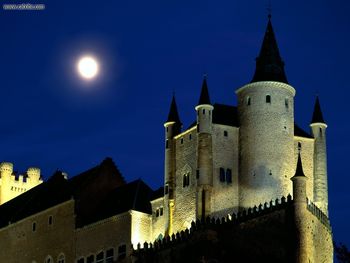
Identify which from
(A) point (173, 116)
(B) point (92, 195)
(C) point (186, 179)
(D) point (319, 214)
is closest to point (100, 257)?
(B) point (92, 195)

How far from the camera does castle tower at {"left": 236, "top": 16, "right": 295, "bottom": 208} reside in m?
88.6

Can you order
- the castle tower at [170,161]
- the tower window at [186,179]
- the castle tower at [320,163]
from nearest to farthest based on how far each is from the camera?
the castle tower at [320,163], the tower window at [186,179], the castle tower at [170,161]

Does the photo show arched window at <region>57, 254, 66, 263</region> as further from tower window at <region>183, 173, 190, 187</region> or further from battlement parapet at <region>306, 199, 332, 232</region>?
battlement parapet at <region>306, 199, 332, 232</region>

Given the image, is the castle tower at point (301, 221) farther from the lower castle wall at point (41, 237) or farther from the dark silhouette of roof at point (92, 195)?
the lower castle wall at point (41, 237)

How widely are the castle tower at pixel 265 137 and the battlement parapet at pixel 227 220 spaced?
6.62 ft

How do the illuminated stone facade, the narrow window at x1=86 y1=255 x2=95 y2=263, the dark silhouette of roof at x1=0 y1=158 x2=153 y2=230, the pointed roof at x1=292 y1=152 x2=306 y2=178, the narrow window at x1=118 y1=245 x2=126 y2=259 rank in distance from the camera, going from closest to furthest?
the pointed roof at x1=292 y1=152 x2=306 y2=178
the narrow window at x1=118 y1=245 x2=126 y2=259
the narrow window at x1=86 y1=255 x2=95 y2=263
the dark silhouette of roof at x1=0 y1=158 x2=153 y2=230
the illuminated stone facade

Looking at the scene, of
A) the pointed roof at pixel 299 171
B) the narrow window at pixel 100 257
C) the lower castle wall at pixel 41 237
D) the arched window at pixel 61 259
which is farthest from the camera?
the lower castle wall at pixel 41 237

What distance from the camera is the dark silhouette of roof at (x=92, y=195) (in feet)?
325

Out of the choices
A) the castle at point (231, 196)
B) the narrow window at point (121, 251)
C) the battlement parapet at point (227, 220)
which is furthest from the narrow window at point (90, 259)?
the battlement parapet at point (227, 220)

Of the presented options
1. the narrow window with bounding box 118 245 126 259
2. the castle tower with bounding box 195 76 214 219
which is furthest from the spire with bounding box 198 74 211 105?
the narrow window with bounding box 118 245 126 259

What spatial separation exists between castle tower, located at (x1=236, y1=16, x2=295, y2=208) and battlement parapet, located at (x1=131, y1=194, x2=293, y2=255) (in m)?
2.02

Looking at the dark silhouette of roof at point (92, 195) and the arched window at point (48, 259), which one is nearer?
the dark silhouette of roof at point (92, 195)

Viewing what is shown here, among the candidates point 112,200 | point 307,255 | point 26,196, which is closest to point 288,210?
point 307,255

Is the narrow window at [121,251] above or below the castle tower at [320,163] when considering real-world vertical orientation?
below
